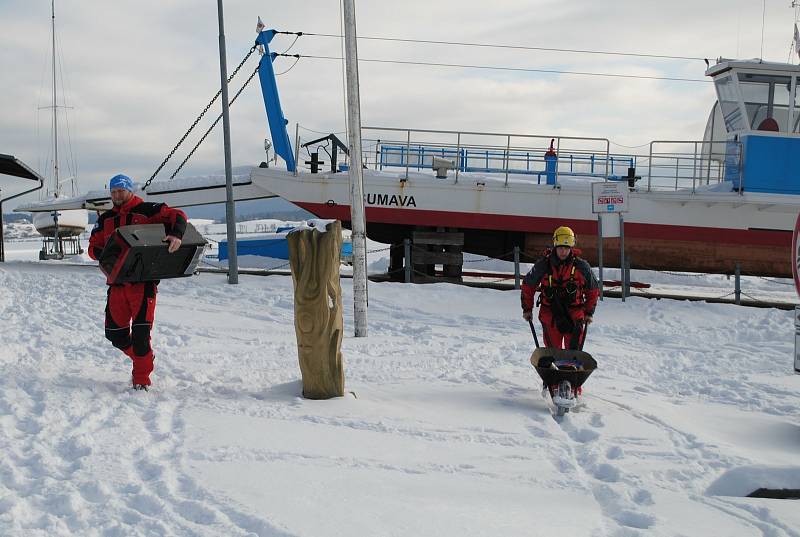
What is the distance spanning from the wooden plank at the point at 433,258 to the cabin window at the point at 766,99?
21.7 ft

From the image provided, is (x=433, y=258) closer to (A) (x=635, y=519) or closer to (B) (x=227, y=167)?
(B) (x=227, y=167)

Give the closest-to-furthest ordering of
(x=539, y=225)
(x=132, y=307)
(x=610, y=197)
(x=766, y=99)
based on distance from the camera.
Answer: (x=132, y=307) < (x=610, y=197) < (x=539, y=225) < (x=766, y=99)

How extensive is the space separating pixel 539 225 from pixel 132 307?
1081 cm

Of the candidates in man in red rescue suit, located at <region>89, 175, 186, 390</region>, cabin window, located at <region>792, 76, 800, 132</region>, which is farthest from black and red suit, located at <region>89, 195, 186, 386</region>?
cabin window, located at <region>792, 76, 800, 132</region>

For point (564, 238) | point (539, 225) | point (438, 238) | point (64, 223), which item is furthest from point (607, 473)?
point (64, 223)

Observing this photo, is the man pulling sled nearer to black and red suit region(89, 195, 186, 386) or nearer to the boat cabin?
black and red suit region(89, 195, 186, 386)

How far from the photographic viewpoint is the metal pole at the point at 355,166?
32.0 ft

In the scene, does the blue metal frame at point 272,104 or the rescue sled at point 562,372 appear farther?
the blue metal frame at point 272,104

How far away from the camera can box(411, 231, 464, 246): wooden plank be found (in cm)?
1585

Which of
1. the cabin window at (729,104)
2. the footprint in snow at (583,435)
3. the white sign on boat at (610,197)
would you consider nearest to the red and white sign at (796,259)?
the footprint in snow at (583,435)

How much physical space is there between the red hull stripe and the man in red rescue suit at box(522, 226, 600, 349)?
8.55 meters

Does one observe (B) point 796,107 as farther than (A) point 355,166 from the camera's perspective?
Yes

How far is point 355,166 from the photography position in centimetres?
990

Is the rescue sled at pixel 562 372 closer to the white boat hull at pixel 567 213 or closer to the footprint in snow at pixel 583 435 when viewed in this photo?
the footprint in snow at pixel 583 435
